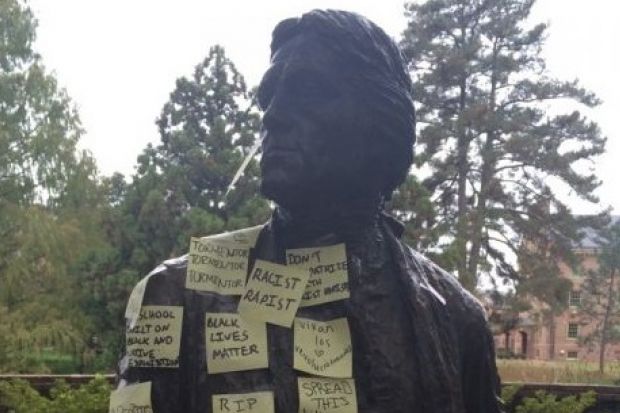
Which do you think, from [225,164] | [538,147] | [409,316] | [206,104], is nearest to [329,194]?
[409,316]

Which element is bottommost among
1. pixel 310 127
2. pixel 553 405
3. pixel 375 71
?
pixel 553 405

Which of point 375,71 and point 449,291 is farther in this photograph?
point 449,291

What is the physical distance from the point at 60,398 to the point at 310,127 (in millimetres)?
6811

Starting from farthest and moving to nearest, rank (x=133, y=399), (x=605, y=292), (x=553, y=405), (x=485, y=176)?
(x=605, y=292) → (x=485, y=176) → (x=553, y=405) → (x=133, y=399)

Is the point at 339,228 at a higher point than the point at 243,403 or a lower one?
higher

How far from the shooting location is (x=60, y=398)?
812 cm

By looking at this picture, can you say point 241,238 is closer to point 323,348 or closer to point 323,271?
point 323,271

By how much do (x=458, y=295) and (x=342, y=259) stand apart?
0.41 m

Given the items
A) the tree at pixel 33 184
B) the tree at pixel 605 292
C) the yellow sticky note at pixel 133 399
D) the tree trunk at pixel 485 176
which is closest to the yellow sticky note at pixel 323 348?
the yellow sticky note at pixel 133 399

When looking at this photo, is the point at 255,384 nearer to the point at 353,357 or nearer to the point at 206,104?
the point at 353,357

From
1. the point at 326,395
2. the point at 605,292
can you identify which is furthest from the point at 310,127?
the point at 605,292

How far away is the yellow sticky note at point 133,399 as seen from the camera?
6.45 ft

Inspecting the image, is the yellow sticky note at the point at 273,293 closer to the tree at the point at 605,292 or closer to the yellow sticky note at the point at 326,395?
the yellow sticky note at the point at 326,395

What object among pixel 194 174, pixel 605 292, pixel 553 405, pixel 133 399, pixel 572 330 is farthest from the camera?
pixel 572 330
